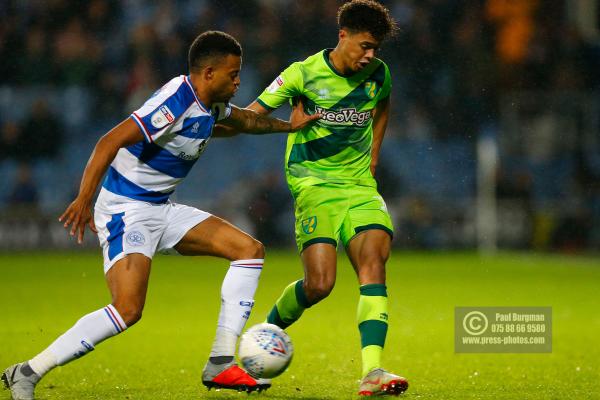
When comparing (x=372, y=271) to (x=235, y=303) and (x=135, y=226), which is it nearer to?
(x=235, y=303)

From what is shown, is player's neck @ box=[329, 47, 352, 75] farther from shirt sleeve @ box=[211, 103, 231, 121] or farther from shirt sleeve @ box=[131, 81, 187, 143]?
shirt sleeve @ box=[131, 81, 187, 143]

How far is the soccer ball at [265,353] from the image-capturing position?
18.0 ft

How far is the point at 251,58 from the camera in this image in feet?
58.1

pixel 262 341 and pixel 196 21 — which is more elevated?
pixel 196 21

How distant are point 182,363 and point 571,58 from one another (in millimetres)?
12646

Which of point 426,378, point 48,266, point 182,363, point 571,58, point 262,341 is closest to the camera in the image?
point 262,341

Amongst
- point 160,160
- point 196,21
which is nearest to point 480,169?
point 196,21

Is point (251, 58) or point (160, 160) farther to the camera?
point (251, 58)

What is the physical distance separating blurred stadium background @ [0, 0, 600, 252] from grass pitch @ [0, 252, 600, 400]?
129 centimetres

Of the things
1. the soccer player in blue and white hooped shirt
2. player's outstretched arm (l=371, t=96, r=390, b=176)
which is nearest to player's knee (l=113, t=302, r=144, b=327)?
the soccer player in blue and white hooped shirt

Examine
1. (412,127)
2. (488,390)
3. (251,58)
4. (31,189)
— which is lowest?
(488,390)

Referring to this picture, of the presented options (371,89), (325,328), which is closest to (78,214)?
(371,89)

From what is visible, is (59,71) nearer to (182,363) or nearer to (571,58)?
(571,58)

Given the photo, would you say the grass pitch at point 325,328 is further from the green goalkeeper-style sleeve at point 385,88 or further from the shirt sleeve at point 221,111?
the green goalkeeper-style sleeve at point 385,88
